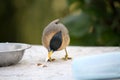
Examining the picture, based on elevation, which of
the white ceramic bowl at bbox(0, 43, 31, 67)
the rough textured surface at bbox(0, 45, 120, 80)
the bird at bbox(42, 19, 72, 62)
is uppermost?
the bird at bbox(42, 19, 72, 62)

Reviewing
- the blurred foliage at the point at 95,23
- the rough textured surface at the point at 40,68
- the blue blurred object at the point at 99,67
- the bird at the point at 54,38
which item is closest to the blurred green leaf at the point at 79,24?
the blurred foliage at the point at 95,23

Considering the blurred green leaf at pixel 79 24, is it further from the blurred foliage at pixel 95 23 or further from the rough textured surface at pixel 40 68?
the rough textured surface at pixel 40 68

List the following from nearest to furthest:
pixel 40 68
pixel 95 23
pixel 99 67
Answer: pixel 99 67
pixel 40 68
pixel 95 23

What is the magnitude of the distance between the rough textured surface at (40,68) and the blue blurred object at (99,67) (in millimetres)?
126

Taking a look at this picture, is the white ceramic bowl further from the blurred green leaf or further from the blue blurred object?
the blurred green leaf

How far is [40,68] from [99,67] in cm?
44

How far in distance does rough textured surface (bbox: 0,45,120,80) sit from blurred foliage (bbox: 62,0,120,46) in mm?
1170

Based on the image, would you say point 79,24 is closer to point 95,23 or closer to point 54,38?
point 95,23

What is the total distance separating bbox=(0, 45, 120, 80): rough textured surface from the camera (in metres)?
1.67

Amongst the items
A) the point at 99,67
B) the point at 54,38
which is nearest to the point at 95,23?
the point at 54,38

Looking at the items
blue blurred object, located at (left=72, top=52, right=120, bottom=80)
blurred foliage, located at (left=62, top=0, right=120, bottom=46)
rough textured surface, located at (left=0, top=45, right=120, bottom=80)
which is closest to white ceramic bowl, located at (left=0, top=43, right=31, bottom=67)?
rough textured surface, located at (left=0, top=45, right=120, bottom=80)

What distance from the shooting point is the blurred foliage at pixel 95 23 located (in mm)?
3469

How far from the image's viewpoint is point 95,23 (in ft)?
11.7

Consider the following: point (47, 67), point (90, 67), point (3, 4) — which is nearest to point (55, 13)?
point (3, 4)
